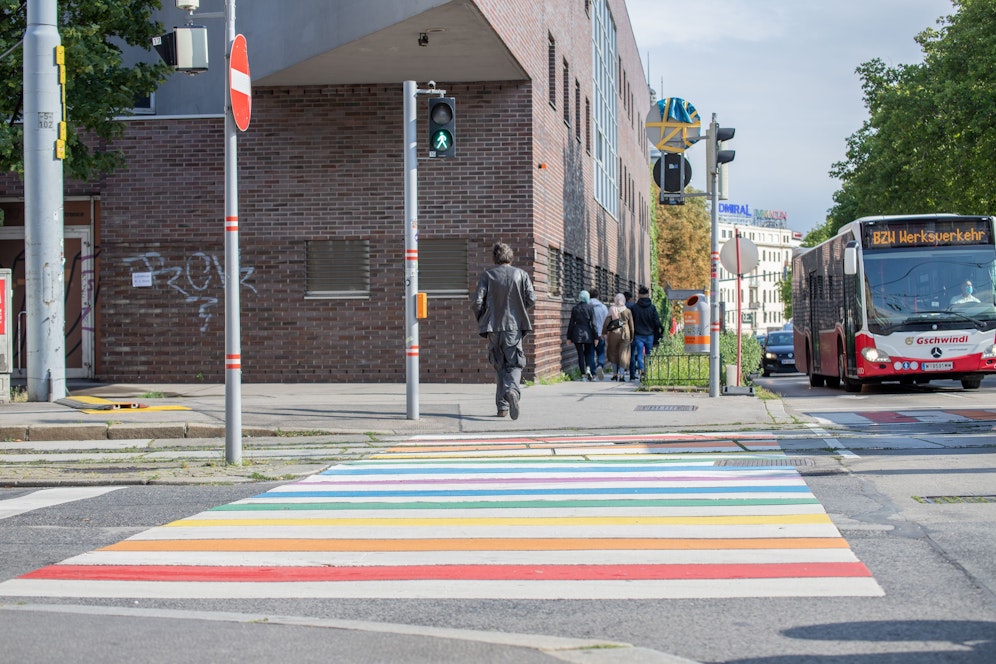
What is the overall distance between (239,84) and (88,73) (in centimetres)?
689

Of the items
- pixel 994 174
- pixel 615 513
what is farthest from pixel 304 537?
pixel 994 174

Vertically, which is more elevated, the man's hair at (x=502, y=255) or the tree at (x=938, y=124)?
the tree at (x=938, y=124)

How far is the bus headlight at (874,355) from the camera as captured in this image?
66.0 feet

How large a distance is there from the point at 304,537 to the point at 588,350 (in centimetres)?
1721

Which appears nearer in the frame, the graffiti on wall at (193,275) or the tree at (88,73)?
the tree at (88,73)

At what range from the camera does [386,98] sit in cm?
1997

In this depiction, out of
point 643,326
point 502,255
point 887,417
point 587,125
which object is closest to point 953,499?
point 887,417

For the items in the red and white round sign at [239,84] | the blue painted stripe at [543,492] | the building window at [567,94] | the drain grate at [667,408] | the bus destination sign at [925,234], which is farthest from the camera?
the building window at [567,94]

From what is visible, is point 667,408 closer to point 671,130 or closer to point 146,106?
point 671,130

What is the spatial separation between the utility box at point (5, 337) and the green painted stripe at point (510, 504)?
864 cm

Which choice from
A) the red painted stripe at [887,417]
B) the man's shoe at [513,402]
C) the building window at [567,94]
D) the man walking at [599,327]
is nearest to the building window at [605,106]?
the building window at [567,94]

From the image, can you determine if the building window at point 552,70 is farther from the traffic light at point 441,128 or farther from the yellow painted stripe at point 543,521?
the yellow painted stripe at point 543,521

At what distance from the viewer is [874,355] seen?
66.2ft

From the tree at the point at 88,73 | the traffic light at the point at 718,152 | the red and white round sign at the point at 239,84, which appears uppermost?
the tree at the point at 88,73
